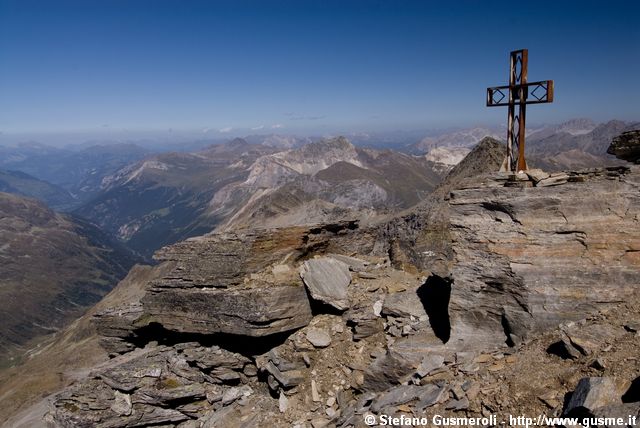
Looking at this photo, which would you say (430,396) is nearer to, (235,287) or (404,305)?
(404,305)

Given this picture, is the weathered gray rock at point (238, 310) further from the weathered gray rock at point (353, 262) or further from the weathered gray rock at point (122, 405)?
the weathered gray rock at point (122, 405)

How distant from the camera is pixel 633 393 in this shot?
32.7 feet

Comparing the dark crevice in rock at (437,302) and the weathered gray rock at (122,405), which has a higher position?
the dark crevice in rock at (437,302)

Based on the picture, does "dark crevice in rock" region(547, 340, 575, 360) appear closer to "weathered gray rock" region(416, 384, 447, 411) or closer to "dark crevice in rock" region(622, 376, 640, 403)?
"dark crevice in rock" region(622, 376, 640, 403)

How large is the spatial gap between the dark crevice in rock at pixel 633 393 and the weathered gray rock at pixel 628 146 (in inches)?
406

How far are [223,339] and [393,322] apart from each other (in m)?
9.83

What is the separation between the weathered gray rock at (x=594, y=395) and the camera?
384 inches

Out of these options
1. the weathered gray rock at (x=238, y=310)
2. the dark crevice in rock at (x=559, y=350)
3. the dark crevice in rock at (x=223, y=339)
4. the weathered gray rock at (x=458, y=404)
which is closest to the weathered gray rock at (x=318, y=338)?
the weathered gray rock at (x=238, y=310)

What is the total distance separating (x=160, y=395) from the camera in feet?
72.2

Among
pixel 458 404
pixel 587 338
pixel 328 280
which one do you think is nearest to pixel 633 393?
pixel 587 338

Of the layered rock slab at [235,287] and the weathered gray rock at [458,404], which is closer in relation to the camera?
the weathered gray rock at [458,404]

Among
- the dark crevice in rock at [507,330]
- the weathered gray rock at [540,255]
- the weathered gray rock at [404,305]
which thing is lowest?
the weathered gray rock at [404,305]

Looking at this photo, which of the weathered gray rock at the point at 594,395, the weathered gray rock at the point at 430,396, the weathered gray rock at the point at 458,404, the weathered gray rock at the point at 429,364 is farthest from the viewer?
the weathered gray rock at the point at 429,364

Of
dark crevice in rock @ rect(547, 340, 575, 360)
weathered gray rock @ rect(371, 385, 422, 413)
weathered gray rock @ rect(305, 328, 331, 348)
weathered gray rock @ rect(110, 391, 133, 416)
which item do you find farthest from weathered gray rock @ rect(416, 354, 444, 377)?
weathered gray rock @ rect(110, 391, 133, 416)
